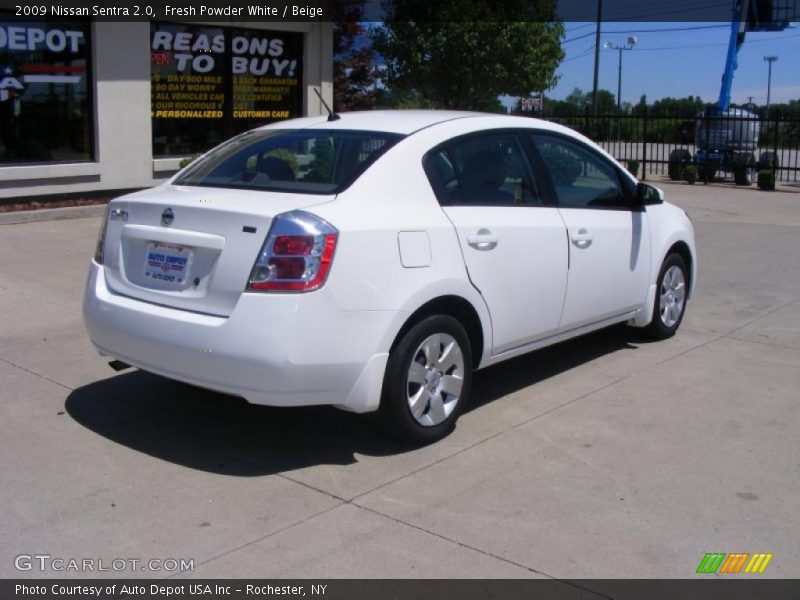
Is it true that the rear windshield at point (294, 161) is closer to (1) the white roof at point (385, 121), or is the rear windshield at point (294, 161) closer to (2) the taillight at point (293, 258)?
(1) the white roof at point (385, 121)

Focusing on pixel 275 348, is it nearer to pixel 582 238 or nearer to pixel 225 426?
pixel 225 426

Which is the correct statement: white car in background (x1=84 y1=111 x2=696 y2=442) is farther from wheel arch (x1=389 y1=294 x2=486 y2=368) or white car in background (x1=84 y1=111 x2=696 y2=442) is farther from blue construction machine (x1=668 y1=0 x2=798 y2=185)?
blue construction machine (x1=668 y1=0 x2=798 y2=185)

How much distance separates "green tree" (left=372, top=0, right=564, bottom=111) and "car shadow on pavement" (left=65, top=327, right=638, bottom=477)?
1911cm

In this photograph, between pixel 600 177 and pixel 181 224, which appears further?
pixel 600 177

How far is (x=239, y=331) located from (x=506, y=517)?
57.7 inches

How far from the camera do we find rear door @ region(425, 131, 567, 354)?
512 centimetres

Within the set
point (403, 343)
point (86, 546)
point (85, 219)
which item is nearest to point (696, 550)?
point (403, 343)

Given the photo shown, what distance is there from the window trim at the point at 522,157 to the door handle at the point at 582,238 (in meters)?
0.25

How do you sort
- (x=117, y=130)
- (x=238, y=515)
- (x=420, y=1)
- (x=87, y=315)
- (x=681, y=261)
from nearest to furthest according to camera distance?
(x=238, y=515), (x=87, y=315), (x=681, y=261), (x=117, y=130), (x=420, y=1)

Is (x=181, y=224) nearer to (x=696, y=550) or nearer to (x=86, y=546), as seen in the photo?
(x=86, y=546)

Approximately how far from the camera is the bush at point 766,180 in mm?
20922

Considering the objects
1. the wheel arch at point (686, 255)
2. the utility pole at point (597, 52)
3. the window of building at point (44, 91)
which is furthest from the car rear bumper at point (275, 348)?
the utility pole at point (597, 52)

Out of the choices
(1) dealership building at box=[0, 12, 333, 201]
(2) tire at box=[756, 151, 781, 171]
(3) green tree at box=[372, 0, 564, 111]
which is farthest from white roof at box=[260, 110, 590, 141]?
(3) green tree at box=[372, 0, 564, 111]

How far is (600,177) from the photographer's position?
6.44m
